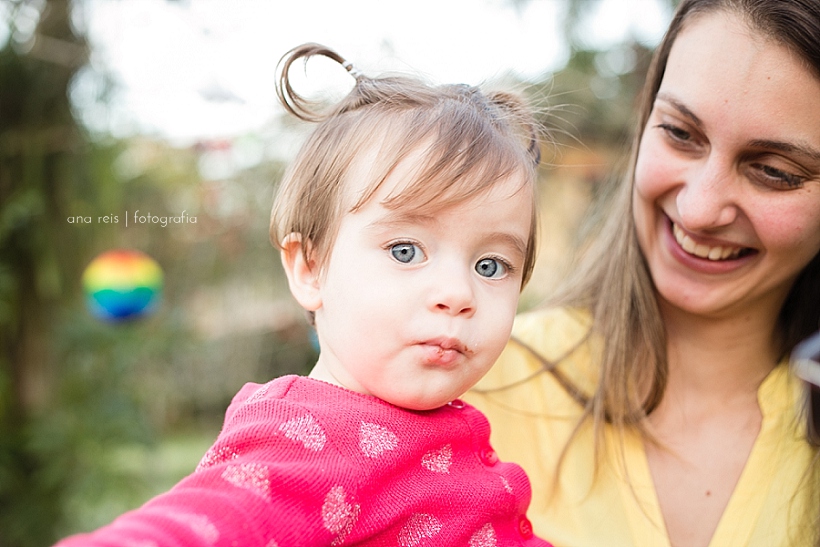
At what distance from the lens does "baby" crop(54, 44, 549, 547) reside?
109 centimetres

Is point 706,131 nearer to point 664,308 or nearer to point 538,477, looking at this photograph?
point 664,308

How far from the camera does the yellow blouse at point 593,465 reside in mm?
1566

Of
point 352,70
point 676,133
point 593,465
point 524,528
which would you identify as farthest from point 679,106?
point 524,528

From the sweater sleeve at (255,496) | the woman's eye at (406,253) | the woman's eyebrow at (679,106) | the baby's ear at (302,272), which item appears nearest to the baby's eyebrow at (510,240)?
the woman's eye at (406,253)

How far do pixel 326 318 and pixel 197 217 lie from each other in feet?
8.77

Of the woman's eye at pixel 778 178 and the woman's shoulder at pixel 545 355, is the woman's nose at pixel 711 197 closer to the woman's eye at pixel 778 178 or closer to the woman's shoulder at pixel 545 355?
the woman's eye at pixel 778 178

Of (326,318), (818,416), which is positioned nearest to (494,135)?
(326,318)

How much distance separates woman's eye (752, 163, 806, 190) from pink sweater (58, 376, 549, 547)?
2.60 feet

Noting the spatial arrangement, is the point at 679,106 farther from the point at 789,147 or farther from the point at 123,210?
the point at 123,210

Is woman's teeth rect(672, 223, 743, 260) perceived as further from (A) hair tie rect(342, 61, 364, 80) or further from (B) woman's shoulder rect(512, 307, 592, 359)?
(A) hair tie rect(342, 61, 364, 80)

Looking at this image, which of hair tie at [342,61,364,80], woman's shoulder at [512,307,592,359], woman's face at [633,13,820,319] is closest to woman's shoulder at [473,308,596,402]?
woman's shoulder at [512,307,592,359]

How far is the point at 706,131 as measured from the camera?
158cm

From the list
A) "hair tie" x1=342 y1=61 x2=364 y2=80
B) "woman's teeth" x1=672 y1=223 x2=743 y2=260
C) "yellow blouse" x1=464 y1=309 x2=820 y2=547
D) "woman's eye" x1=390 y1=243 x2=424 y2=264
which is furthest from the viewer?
"woman's teeth" x1=672 y1=223 x2=743 y2=260

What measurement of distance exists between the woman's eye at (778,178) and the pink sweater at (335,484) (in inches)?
31.2
